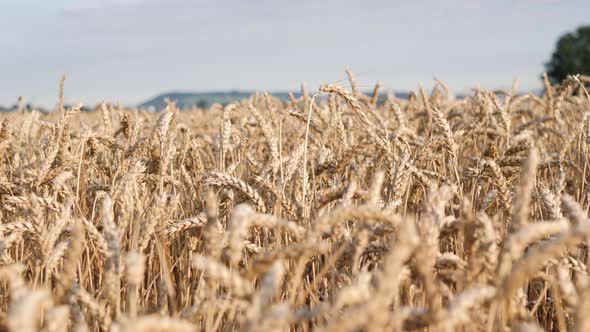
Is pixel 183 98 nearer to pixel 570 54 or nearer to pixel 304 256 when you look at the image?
pixel 304 256

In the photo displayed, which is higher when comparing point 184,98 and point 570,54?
point 570,54

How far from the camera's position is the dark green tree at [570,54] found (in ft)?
182

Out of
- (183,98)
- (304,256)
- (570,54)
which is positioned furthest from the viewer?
(570,54)

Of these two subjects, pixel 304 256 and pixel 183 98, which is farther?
pixel 183 98

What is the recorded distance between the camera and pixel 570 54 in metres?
56.7

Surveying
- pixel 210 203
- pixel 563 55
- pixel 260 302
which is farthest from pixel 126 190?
pixel 563 55

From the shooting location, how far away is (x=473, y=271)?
1241mm

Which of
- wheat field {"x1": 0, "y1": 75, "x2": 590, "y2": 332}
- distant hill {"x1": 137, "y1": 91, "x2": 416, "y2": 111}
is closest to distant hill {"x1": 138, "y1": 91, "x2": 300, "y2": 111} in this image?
distant hill {"x1": 137, "y1": 91, "x2": 416, "y2": 111}

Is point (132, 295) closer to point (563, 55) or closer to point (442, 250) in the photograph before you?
point (442, 250)

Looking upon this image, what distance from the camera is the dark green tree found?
2183 inches

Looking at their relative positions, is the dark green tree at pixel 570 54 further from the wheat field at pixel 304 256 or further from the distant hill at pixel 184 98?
the wheat field at pixel 304 256

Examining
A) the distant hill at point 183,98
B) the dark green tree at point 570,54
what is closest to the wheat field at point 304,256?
the distant hill at point 183,98

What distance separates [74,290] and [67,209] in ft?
1.04

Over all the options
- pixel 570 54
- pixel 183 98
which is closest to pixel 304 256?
pixel 183 98
